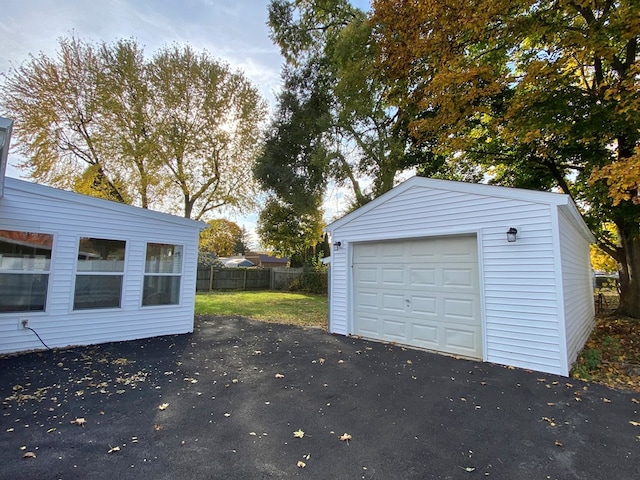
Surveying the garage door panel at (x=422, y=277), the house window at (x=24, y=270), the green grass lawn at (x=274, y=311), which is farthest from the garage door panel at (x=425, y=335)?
the house window at (x=24, y=270)

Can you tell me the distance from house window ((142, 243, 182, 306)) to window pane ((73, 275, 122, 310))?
54 cm

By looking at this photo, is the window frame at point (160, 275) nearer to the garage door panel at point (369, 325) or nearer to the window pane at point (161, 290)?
the window pane at point (161, 290)

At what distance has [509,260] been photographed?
523cm

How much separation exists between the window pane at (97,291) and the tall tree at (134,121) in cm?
923

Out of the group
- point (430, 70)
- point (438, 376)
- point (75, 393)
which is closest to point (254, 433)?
point (75, 393)

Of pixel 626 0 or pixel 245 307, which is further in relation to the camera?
pixel 245 307

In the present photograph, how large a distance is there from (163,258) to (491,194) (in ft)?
22.3

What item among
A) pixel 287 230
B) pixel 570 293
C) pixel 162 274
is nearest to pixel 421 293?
pixel 570 293

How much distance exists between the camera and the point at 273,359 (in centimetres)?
544

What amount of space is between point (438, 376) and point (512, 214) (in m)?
2.86

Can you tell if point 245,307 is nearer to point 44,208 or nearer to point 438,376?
point 44,208

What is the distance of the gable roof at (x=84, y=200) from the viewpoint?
17.9 ft

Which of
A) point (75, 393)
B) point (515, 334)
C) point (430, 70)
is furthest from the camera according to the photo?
point (430, 70)

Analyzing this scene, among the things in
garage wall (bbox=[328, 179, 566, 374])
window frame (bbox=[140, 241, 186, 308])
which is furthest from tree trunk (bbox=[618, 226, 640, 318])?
window frame (bbox=[140, 241, 186, 308])
